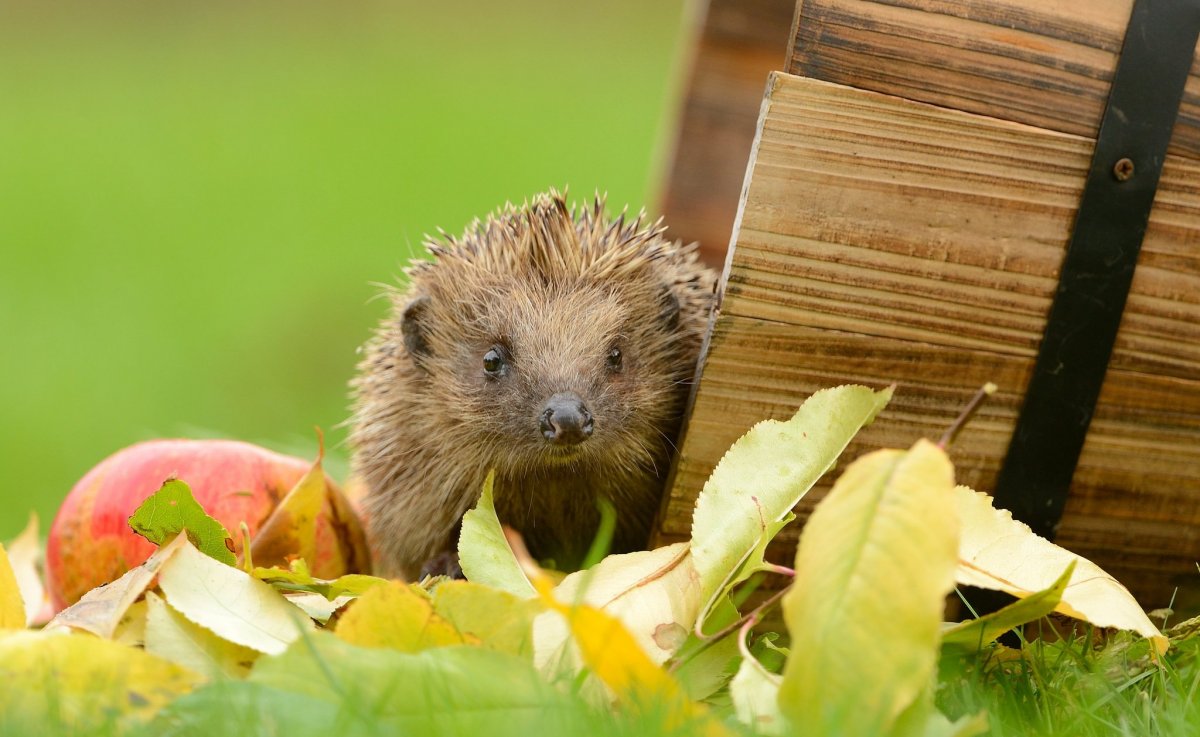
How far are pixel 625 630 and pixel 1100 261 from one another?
47.2 inches

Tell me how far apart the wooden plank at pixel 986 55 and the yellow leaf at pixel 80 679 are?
136 centimetres

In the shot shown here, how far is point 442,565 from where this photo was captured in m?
2.77

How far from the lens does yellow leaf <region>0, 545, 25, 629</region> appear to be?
79.5 inches

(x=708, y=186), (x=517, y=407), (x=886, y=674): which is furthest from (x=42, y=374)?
(x=886, y=674)

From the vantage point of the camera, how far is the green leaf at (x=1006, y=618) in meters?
1.73

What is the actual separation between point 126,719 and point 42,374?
20.2ft

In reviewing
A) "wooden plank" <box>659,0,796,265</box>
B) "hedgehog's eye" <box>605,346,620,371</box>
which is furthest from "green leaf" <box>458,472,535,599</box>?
"wooden plank" <box>659,0,796,265</box>

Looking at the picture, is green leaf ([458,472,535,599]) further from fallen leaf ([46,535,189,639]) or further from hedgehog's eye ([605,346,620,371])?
hedgehog's eye ([605,346,620,371])

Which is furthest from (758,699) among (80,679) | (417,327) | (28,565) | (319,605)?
(28,565)

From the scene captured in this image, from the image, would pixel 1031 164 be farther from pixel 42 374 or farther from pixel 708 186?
pixel 42 374

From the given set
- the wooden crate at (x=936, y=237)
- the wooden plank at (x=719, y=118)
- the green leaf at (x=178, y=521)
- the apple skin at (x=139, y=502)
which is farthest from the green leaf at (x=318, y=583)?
the wooden plank at (x=719, y=118)

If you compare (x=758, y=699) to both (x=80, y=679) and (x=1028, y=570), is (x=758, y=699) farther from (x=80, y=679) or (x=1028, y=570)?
(x=80, y=679)

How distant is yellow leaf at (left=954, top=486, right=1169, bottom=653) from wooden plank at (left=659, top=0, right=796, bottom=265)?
2.39m

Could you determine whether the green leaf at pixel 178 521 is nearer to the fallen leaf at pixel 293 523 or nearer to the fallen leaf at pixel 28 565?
the fallen leaf at pixel 293 523
